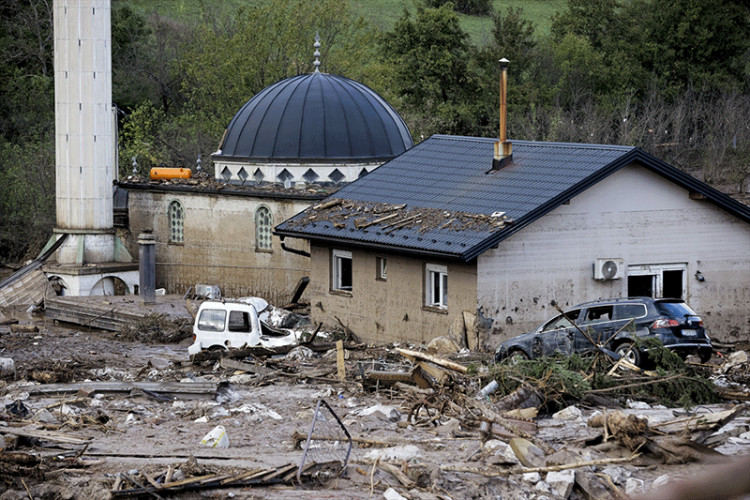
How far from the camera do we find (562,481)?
11594 mm

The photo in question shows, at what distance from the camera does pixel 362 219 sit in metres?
27.5

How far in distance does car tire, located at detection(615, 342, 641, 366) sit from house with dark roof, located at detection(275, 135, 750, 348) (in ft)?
14.0

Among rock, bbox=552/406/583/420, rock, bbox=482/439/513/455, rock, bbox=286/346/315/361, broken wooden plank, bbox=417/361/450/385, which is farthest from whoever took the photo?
rock, bbox=286/346/315/361

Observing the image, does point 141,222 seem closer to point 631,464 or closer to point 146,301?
point 146,301

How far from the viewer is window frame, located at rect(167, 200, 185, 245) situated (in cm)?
3994

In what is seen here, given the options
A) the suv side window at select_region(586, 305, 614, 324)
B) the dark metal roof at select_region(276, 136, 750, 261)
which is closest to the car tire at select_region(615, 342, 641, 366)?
the suv side window at select_region(586, 305, 614, 324)

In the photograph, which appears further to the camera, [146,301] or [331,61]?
[331,61]

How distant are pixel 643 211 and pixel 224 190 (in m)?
16.6

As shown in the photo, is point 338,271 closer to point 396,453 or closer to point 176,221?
point 176,221

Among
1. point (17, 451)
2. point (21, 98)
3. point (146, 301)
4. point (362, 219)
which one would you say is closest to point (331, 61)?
point (21, 98)

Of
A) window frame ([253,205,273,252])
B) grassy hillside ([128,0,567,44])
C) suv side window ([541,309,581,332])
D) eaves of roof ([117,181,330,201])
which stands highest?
grassy hillside ([128,0,567,44])

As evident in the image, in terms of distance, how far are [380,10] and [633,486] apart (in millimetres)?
86316

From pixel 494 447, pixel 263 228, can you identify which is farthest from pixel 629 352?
pixel 263 228

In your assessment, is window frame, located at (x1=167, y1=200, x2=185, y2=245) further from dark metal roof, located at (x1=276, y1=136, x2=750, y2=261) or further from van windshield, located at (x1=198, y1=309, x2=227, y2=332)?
van windshield, located at (x1=198, y1=309, x2=227, y2=332)
